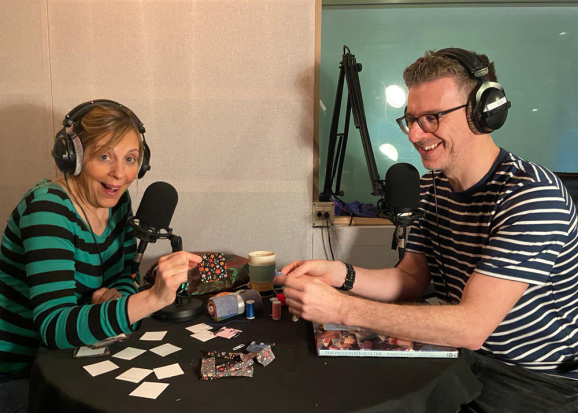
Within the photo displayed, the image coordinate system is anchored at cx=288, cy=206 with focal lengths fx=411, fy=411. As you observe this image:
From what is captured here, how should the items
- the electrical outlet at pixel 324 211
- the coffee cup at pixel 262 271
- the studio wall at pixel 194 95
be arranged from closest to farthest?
the coffee cup at pixel 262 271
the studio wall at pixel 194 95
the electrical outlet at pixel 324 211

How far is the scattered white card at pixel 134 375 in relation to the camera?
3.52 ft

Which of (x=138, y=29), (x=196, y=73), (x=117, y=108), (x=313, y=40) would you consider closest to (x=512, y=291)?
(x=117, y=108)

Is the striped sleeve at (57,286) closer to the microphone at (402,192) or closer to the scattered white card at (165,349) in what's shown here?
→ the scattered white card at (165,349)

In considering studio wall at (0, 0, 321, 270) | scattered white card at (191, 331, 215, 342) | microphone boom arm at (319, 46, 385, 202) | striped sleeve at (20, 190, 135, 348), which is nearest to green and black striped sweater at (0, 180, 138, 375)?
striped sleeve at (20, 190, 135, 348)

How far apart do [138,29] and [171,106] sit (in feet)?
1.56

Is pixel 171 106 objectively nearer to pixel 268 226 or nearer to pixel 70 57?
pixel 70 57

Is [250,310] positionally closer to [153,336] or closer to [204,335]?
[204,335]

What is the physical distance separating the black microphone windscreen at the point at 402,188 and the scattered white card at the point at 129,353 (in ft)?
3.42

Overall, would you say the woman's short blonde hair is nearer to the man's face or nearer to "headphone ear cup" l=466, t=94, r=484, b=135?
the man's face

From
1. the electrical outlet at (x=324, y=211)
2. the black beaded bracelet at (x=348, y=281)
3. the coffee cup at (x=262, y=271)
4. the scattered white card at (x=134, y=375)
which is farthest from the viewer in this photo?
the electrical outlet at (x=324, y=211)

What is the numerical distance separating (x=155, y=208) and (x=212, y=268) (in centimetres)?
48

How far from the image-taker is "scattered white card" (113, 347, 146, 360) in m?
1.20

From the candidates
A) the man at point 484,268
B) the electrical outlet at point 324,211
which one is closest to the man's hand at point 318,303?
the man at point 484,268

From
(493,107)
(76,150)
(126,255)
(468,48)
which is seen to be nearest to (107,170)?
(76,150)
